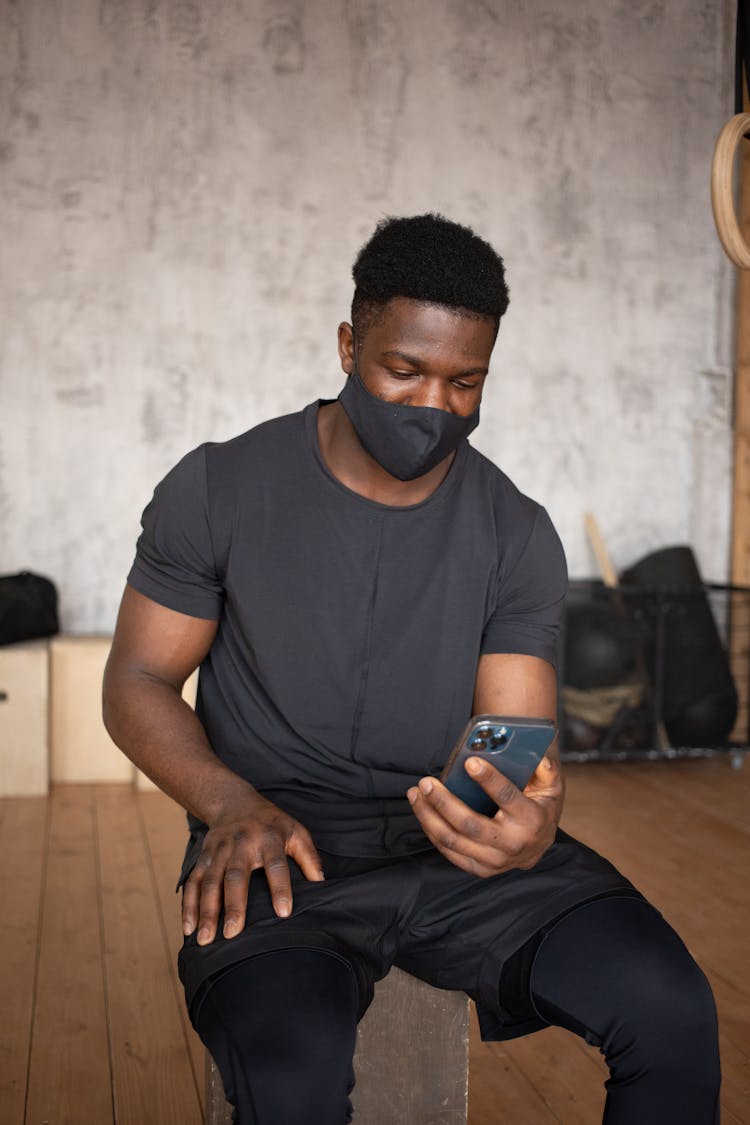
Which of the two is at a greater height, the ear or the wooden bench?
the ear

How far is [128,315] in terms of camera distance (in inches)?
179

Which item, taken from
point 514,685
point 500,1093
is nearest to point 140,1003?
point 500,1093

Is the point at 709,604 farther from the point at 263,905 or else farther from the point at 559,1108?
the point at 263,905

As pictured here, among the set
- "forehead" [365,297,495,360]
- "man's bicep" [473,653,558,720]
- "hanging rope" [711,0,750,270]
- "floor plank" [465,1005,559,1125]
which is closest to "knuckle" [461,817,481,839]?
"man's bicep" [473,653,558,720]

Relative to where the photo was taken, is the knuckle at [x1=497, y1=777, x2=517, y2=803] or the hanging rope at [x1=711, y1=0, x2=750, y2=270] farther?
the hanging rope at [x1=711, y1=0, x2=750, y2=270]

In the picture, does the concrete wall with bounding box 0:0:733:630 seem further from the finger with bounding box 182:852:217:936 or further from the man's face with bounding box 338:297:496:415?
the finger with bounding box 182:852:217:936

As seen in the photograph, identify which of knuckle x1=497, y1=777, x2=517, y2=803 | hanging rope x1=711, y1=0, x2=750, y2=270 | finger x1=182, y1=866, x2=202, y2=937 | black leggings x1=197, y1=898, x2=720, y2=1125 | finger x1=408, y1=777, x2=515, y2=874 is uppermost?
hanging rope x1=711, y1=0, x2=750, y2=270

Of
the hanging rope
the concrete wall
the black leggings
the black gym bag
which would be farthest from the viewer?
the concrete wall

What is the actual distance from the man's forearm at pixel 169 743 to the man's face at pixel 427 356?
1.52 feet

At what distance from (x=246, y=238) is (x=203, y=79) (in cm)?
60

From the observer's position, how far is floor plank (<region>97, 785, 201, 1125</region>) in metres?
1.95

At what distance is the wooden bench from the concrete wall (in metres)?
3.30

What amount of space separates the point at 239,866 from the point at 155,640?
375 mm

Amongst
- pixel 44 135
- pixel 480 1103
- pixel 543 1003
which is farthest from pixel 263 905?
pixel 44 135
